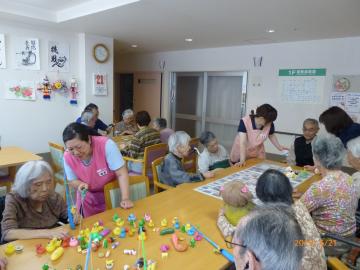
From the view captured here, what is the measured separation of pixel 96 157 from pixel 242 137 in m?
1.72

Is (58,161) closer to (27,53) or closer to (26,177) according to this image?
(26,177)

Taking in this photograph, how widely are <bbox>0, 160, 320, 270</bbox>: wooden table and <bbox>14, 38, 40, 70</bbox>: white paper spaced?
3.43 m

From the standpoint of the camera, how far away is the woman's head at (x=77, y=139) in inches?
69.2

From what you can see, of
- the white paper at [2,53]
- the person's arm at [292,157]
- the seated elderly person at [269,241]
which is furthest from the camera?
the white paper at [2,53]

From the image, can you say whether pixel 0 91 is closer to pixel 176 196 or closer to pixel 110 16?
pixel 110 16

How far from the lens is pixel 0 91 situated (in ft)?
13.3

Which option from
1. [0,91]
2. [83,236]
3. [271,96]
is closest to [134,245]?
[83,236]

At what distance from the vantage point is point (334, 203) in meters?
1.64

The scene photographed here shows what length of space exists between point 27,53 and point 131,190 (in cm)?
333

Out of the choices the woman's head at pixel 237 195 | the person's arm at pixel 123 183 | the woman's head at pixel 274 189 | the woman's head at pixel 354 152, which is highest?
the woman's head at pixel 354 152

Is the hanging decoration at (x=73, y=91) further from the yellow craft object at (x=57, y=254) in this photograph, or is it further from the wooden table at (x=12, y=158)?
the yellow craft object at (x=57, y=254)

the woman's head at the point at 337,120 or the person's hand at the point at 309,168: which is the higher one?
the woman's head at the point at 337,120

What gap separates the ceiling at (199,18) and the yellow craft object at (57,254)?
2.46 meters

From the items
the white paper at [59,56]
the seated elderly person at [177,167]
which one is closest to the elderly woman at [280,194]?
the seated elderly person at [177,167]
